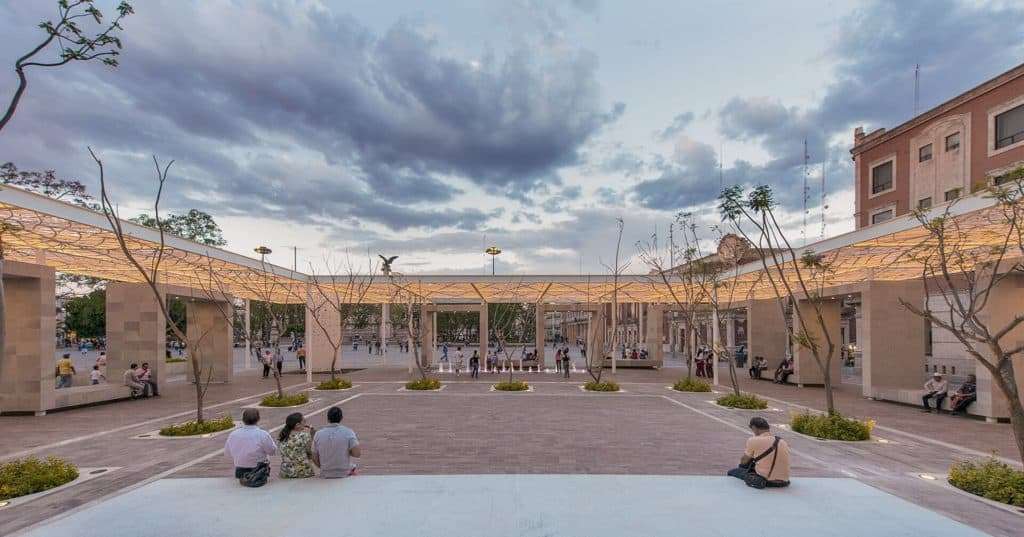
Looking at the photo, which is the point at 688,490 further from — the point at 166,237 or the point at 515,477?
the point at 166,237

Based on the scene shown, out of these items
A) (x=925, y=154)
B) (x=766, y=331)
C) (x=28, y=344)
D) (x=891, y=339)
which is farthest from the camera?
(x=925, y=154)

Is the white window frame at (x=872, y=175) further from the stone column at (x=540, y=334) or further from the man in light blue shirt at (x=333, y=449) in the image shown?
the man in light blue shirt at (x=333, y=449)

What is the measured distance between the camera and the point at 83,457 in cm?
881

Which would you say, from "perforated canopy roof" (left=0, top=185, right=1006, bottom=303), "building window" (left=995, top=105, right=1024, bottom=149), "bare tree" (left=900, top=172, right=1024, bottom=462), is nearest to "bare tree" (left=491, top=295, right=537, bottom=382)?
"perforated canopy roof" (left=0, top=185, right=1006, bottom=303)

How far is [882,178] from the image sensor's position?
3281 centimetres

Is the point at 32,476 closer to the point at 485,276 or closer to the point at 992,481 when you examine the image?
the point at 992,481

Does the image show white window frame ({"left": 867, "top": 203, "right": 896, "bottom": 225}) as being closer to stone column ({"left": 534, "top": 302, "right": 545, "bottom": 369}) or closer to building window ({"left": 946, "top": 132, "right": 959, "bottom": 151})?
building window ({"left": 946, "top": 132, "right": 959, "bottom": 151})

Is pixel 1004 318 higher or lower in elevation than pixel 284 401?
higher

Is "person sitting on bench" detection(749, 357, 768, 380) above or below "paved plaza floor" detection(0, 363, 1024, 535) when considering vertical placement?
below

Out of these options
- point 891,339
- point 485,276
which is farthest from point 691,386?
point 485,276

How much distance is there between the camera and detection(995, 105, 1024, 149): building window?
24.0 m

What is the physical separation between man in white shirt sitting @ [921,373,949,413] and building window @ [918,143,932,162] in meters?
20.7

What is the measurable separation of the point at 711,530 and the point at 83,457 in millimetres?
9719

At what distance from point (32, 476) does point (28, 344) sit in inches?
356
